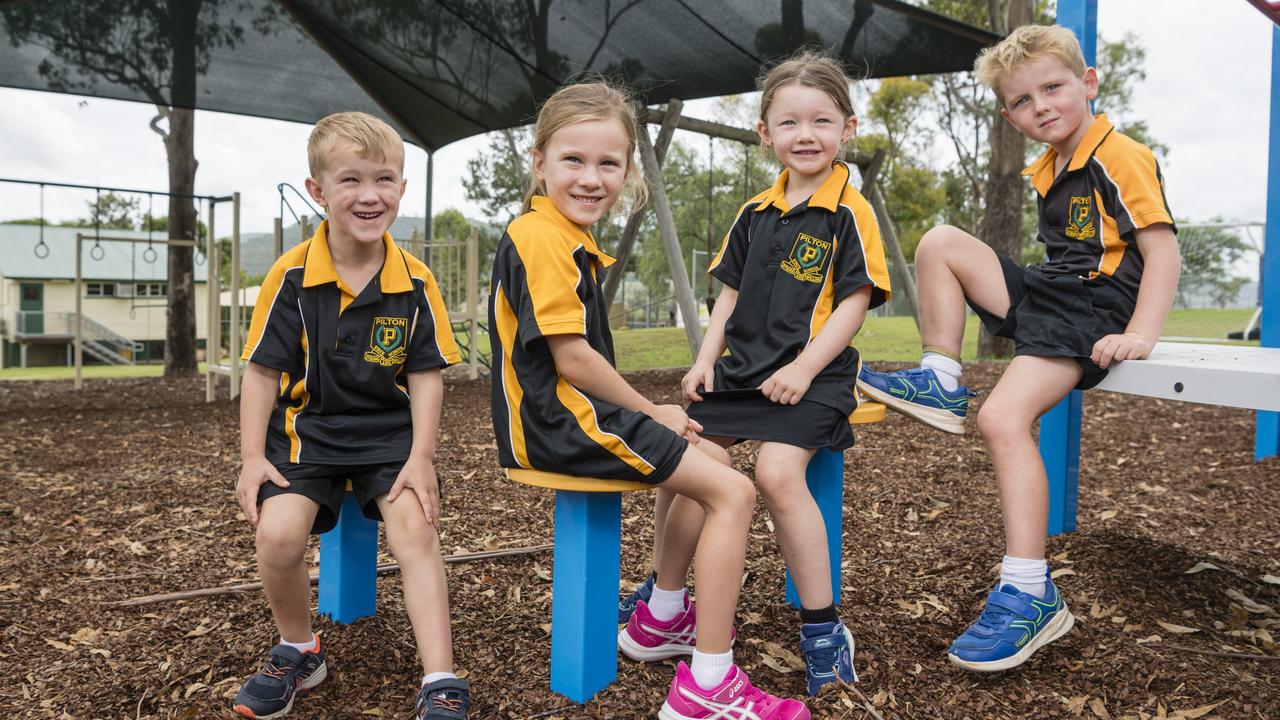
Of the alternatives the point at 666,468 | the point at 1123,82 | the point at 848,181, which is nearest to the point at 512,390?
the point at 666,468

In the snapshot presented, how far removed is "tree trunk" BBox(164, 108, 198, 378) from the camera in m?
8.68

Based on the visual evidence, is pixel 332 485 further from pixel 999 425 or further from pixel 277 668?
pixel 999 425

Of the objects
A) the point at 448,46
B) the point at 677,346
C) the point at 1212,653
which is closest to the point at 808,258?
the point at 1212,653

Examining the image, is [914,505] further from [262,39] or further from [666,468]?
[262,39]

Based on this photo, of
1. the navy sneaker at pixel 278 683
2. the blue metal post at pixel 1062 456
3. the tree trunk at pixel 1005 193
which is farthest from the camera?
the tree trunk at pixel 1005 193

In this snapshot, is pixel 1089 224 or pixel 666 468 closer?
pixel 666 468

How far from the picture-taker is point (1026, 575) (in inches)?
61.3

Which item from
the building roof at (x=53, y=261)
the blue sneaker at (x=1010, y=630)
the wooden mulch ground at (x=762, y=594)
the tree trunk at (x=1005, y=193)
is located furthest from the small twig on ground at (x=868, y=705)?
the building roof at (x=53, y=261)

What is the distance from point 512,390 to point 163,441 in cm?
347

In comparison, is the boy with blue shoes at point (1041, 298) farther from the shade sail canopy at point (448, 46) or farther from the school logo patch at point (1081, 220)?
the shade sail canopy at point (448, 46)

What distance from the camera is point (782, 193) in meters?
1.84

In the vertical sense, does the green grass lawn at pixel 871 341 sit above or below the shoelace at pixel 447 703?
above

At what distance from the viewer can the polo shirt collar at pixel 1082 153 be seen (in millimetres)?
1826

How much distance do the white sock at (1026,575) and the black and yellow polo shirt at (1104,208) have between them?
1.98 feet
